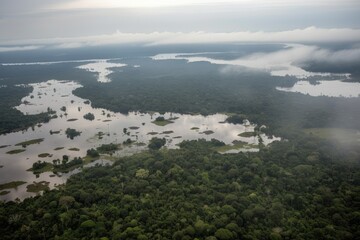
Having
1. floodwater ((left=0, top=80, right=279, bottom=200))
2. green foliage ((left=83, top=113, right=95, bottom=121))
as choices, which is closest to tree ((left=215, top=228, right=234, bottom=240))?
floodwater ((left=0, top=80, right=279, bottom=200))

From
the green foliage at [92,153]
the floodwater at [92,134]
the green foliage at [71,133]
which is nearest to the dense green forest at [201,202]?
the green foliage at [92,153]

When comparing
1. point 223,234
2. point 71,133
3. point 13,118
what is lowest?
point 223,234

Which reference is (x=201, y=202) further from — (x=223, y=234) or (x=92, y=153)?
(x=92, y=153)

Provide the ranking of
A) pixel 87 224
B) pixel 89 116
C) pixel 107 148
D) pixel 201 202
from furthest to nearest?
pixel 89 116 < pixel 107 148 < pixel 201 202 < pixel 87 224

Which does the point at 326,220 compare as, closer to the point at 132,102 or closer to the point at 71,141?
the point at 71,141

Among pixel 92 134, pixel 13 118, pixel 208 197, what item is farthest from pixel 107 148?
pixel 13 118
